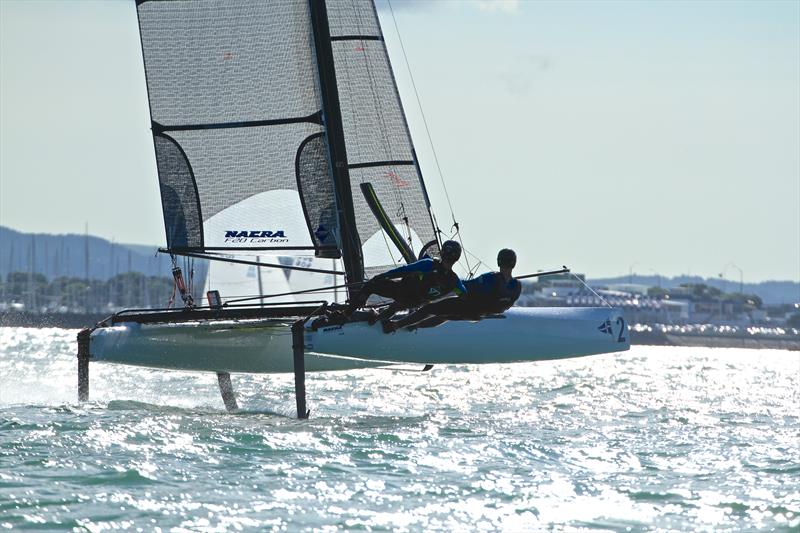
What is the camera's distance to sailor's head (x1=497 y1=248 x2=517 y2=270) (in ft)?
Answer: 42.3

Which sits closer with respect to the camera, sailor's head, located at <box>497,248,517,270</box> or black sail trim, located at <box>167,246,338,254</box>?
sailor's head, located at <box>497,248,517,270</box>

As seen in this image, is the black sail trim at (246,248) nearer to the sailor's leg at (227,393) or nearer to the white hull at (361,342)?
the white hull at (361,342)

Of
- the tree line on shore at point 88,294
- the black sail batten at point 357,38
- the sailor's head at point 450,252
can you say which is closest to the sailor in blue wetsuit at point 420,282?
the sailor's head at point 450,252

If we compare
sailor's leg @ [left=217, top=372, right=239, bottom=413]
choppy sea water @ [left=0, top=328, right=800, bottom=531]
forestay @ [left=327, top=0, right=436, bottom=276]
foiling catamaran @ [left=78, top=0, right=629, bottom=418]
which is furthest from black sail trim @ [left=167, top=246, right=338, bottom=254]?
choppy sea water @ [left=0, top=328, right=800, bottom=531]

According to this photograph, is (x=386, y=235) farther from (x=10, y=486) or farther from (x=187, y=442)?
(x=10, y=486)

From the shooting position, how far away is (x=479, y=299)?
13.0m

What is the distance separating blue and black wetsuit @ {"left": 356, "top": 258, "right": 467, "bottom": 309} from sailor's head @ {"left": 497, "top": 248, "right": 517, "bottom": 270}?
402 millimetres

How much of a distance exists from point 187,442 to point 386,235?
3.99 meters

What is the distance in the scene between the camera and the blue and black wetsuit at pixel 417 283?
12.7 meters

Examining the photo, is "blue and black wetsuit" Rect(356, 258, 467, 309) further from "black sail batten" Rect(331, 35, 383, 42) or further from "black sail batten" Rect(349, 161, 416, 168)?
"black sail batten" Rect(331, 35, 383, 42)

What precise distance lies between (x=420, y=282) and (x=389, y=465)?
8.82 feet

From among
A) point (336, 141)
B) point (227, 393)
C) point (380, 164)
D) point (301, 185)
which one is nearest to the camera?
point (336, 141)

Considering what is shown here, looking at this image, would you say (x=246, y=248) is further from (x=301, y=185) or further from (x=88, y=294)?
(x=88, y=294)

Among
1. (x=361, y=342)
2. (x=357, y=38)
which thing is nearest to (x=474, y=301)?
(x=361, y=342)
